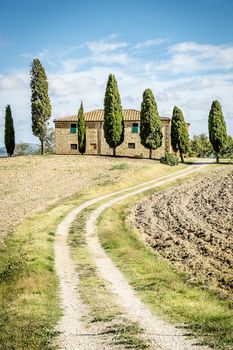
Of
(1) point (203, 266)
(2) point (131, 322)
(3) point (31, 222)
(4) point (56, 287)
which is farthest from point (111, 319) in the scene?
(3) point (31, 222)

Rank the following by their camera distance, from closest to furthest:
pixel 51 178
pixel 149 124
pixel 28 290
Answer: pixel 28 290 < pixel 51 178 < pixel 149 124

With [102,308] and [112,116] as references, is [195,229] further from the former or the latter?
[112,116]

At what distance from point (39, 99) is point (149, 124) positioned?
751 inches

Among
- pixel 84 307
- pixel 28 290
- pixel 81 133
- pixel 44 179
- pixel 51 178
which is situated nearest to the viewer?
pixel 84 307

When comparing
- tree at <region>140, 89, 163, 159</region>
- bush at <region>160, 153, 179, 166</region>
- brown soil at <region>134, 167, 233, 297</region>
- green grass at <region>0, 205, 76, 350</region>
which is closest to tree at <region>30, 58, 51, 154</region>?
tree at <region>140, 89, 163, 159</region>

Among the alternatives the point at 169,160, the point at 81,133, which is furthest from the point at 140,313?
the point at 81,133

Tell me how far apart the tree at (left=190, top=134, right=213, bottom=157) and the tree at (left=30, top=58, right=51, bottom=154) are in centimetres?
4543

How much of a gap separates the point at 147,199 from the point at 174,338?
88.7ft

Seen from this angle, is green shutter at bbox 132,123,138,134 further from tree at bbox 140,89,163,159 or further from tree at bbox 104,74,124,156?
tree at bbox 140,89,163,159

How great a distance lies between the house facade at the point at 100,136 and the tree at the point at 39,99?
10989mm

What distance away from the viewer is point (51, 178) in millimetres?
46375

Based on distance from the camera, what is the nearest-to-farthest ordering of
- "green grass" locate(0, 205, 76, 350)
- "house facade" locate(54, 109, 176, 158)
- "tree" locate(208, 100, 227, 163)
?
"green grass" locate(0, 205, 76, 350) → "tree" locate(208, 100, 227, 163) → "house facade" locate(54, 109, 176, 158)

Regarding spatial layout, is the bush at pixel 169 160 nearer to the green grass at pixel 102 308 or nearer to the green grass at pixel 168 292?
the green grass at pixel 168 292

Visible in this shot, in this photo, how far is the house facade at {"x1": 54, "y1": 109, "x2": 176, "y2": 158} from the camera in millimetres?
71875
